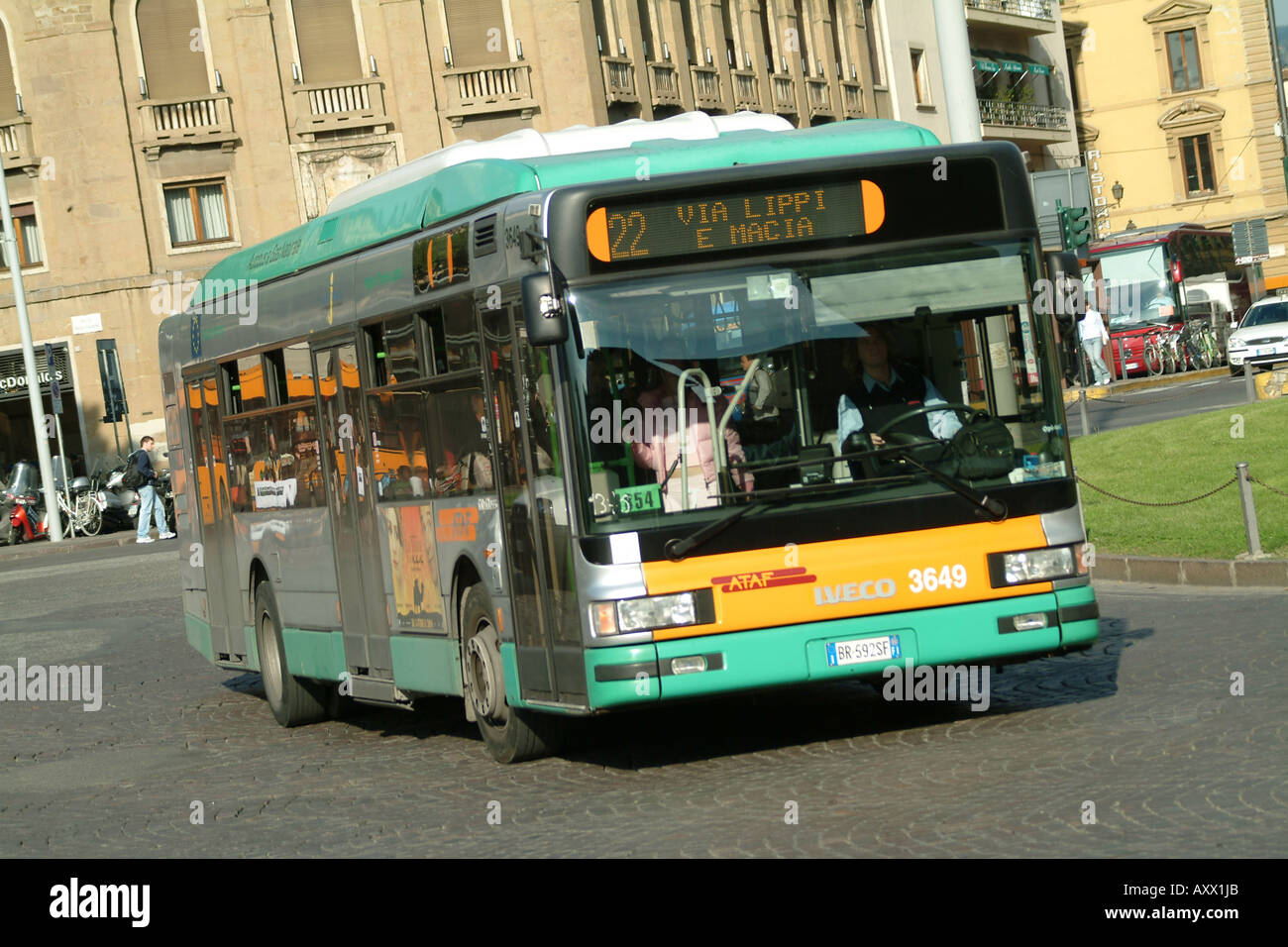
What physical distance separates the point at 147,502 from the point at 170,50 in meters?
11.9

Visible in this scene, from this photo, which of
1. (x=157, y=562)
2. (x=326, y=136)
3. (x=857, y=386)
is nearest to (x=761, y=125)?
(x=857, y=386)

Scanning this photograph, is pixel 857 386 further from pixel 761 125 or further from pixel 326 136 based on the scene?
pixel 326 136

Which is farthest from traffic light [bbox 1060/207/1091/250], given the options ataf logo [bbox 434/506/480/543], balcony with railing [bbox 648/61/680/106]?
balcony with railing [bbox 648/61/680/106]

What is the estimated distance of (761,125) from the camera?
10617 millimetres

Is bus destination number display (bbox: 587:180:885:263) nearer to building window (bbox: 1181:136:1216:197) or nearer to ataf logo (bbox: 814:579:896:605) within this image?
ataf logo (bbox: 814:579:896:605)

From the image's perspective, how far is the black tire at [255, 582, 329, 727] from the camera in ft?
41.0

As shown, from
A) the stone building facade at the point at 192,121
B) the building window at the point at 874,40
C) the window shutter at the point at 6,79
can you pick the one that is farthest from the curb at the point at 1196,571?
the building window at the point at 874,40

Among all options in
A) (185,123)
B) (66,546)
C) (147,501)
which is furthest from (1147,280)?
(66,546)

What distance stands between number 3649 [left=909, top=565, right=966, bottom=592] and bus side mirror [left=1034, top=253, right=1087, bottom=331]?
4.11 feet

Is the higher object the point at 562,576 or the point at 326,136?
the point at 326,136

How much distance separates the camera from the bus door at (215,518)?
13.5 meters

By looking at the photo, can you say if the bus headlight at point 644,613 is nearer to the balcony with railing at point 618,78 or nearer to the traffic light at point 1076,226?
the traffic light at point 1076,226
